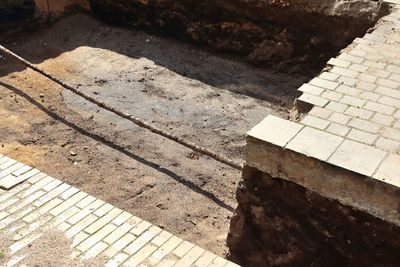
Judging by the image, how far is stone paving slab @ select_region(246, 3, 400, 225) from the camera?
3.50 meters

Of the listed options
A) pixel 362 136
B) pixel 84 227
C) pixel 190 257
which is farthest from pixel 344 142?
pixel 84 227

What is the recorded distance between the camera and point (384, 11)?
7.01 meters

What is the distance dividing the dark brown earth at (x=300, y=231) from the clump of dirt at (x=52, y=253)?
Answer: 129 cm

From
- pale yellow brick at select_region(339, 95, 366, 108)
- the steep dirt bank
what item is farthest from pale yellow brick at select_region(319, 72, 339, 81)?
the steep dirt bank

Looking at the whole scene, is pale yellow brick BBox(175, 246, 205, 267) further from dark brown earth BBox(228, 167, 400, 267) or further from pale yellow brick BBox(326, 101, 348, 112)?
pale yellow brick BBox(326, 101, 348, 112)

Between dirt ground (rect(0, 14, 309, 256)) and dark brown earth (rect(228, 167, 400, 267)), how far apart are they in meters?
0.64

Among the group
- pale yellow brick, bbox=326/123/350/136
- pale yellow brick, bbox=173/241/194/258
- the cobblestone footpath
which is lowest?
the cobblestone footpath

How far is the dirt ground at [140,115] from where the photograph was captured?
5.53 m

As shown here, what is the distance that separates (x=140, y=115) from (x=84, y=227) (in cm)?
289

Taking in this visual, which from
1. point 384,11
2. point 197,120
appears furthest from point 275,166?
point 384,11

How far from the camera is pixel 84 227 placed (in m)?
4.30

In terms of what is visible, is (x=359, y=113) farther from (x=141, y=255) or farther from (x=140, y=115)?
(x=140, y=115)

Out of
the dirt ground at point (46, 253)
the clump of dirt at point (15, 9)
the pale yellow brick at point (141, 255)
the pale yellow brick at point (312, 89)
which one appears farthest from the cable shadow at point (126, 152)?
the clump of dirt at point (15, 9)

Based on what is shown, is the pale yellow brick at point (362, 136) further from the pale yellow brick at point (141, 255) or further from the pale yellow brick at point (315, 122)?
the pale yellow brick at point (141, 255)
